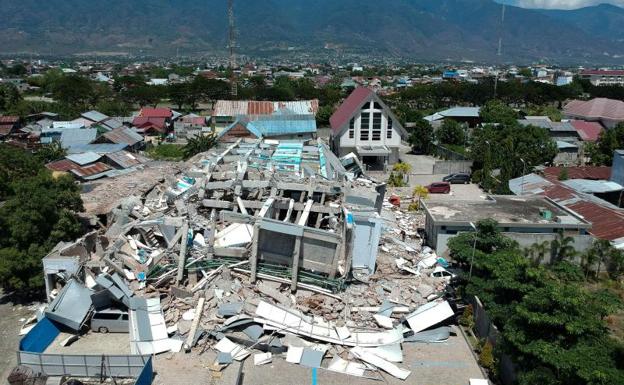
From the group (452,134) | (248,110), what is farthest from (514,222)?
(248,110)

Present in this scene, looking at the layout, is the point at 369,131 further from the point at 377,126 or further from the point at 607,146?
the point at 607,146

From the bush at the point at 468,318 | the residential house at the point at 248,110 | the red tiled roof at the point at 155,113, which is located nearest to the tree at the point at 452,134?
the residential house at the point at 248,110

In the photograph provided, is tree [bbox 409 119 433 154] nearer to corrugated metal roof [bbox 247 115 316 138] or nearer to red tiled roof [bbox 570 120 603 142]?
corrugated metal roof [bbox 247 115 316 138]

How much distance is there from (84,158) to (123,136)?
909 cm

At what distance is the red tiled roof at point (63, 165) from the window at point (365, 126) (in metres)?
16.8

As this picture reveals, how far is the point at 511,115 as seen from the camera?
4134 centimetres

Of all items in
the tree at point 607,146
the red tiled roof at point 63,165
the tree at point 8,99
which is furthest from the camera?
the tree at point 8,99

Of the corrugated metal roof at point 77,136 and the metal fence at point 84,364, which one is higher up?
the corrugated metal roof at point 77,136

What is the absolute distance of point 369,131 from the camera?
31297 mm

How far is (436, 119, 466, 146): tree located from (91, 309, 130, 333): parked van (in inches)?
1215

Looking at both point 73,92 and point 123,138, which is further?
point 73,92

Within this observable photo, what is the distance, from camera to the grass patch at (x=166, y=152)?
33.9 metres

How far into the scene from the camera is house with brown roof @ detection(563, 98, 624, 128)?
42.2 m

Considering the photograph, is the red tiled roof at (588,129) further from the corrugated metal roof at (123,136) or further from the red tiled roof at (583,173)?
the corrugated metal roof at (123,136)
